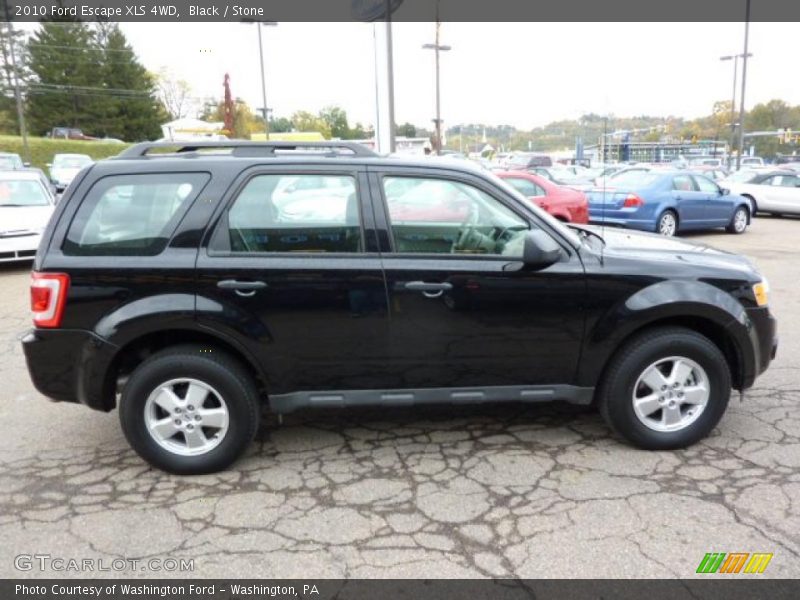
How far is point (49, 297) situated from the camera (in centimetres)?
339

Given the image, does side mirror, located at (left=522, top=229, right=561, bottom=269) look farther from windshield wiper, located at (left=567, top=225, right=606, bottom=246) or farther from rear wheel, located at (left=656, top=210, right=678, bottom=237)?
rear wheel, located at (left=656, top=210, right=678, bottom=237)

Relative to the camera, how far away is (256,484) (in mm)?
3506

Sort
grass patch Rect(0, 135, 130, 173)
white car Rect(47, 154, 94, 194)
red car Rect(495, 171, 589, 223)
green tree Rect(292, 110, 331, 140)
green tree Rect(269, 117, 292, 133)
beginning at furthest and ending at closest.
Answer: green tree Rect(292, 110, 331, 140), green tree Rect(269, 117, 292, 133), grass patch Rect(0, 135, 130, 173), white car Rect(47, 154, 94, 194), red car Rect(495, 171, 589, 223)

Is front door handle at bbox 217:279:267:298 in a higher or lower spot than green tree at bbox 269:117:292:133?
lower

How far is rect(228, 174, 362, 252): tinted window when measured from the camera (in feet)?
11.6

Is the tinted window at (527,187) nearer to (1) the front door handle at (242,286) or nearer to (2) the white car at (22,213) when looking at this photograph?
(2) the white car at (22,213)

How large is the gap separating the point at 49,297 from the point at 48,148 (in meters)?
43.8

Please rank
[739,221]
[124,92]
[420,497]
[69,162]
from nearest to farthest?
[420,497], [739,221], [69,162], [124,92]

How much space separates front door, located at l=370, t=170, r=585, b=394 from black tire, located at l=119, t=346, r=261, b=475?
863mm

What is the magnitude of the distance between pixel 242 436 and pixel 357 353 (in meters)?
0.79

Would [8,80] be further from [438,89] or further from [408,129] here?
[408,129]

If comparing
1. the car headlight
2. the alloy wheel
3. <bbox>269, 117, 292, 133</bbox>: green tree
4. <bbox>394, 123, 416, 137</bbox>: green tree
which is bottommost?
the alloy wheel

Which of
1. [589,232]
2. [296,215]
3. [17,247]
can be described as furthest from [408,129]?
[296,215]
